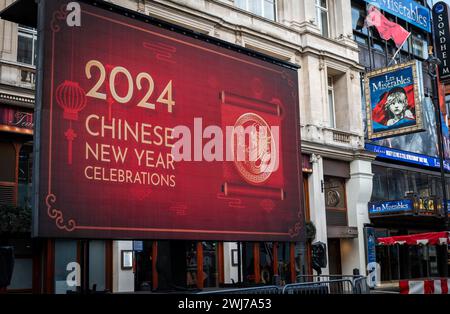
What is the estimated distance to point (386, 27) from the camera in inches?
1146

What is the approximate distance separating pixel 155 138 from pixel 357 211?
624 inches

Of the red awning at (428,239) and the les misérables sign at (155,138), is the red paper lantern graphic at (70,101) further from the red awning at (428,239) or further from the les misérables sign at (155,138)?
the red awning at (428,239)

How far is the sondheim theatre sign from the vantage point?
94.6ft

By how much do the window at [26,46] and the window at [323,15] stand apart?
14.1 meters

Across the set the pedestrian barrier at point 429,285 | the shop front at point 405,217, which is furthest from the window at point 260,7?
the pedestrian barrier at point 429,285

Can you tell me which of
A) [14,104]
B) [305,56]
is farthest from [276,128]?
[305,56]

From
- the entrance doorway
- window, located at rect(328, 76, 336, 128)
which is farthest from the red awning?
window, located at rect(328, 76, 336, 128)

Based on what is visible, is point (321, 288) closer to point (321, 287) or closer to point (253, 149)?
point (321, 287)

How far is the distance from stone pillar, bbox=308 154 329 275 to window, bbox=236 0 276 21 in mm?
6250

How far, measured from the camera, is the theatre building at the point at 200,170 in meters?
8.99

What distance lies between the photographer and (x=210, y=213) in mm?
10867

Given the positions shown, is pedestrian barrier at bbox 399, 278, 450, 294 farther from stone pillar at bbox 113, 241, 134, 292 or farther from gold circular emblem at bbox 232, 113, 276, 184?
stone pillar at bbox 113, 241, 134, 292

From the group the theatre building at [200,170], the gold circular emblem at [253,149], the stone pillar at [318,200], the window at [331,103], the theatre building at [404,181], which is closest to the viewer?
the theatre building at [200,170]
